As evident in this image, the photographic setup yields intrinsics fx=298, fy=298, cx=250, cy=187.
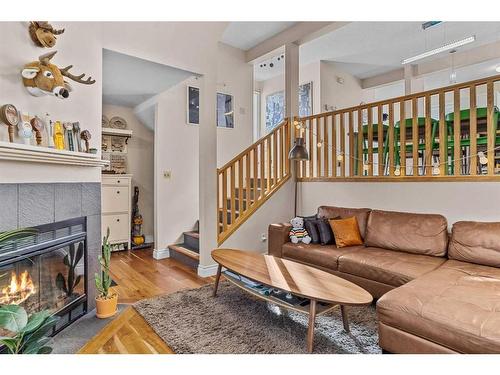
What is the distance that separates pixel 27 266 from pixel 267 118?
5530 mm

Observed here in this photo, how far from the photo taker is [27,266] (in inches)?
79.0

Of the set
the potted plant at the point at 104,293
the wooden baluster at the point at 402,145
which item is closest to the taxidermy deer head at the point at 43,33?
the potted plant at the point at 104,293

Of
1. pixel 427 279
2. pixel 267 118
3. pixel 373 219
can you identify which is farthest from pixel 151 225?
pixel 427 279

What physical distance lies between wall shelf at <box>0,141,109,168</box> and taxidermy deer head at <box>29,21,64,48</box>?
0.77 meters

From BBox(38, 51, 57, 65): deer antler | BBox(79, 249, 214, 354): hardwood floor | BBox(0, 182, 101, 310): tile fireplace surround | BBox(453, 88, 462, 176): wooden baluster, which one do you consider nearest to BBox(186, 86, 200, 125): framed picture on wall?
BBox(79, 249, 214, 354): hardwood floor

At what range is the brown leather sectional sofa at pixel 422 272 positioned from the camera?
5.19 feet

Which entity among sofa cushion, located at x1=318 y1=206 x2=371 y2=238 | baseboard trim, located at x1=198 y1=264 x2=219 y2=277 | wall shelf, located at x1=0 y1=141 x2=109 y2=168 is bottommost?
baseboard trim, located at x1=198 y1=264 x2=219 y2=277

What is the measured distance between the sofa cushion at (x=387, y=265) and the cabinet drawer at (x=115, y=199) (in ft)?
11.5

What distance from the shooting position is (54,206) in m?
2.20

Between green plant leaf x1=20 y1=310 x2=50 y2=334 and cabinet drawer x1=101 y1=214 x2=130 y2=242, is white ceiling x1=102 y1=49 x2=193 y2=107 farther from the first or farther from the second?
green plant leaf x1=20 y1=310 x2=50 y2=334

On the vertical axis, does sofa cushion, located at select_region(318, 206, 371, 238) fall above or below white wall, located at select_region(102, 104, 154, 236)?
below

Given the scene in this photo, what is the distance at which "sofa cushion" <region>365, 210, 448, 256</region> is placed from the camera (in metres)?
2.85

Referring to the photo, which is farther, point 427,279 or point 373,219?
point 373,219
